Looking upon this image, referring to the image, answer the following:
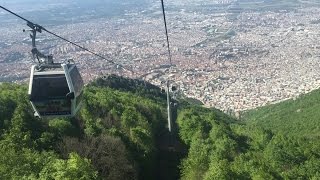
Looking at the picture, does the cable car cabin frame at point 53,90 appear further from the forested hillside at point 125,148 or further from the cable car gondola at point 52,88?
the forested hillside at point 125,148

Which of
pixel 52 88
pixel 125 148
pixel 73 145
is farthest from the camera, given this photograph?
pixel 125 148

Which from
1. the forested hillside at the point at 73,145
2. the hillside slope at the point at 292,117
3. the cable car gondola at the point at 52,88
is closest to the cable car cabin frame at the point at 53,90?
the cable car gondola at the point at 52,88

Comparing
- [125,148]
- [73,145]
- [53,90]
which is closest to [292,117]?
[125,148]

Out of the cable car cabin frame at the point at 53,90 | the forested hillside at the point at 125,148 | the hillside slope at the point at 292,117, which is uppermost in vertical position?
the cable car cabin frame at the point at 53,90

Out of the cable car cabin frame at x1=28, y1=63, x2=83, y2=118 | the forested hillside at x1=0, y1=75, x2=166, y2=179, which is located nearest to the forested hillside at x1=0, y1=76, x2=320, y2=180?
the forested hillside at x1=0, y1=75, x2=166, y2=179

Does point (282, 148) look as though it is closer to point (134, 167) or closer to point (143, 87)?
point (134, 167)

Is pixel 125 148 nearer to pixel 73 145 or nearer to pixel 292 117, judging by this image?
pixel 73 145
